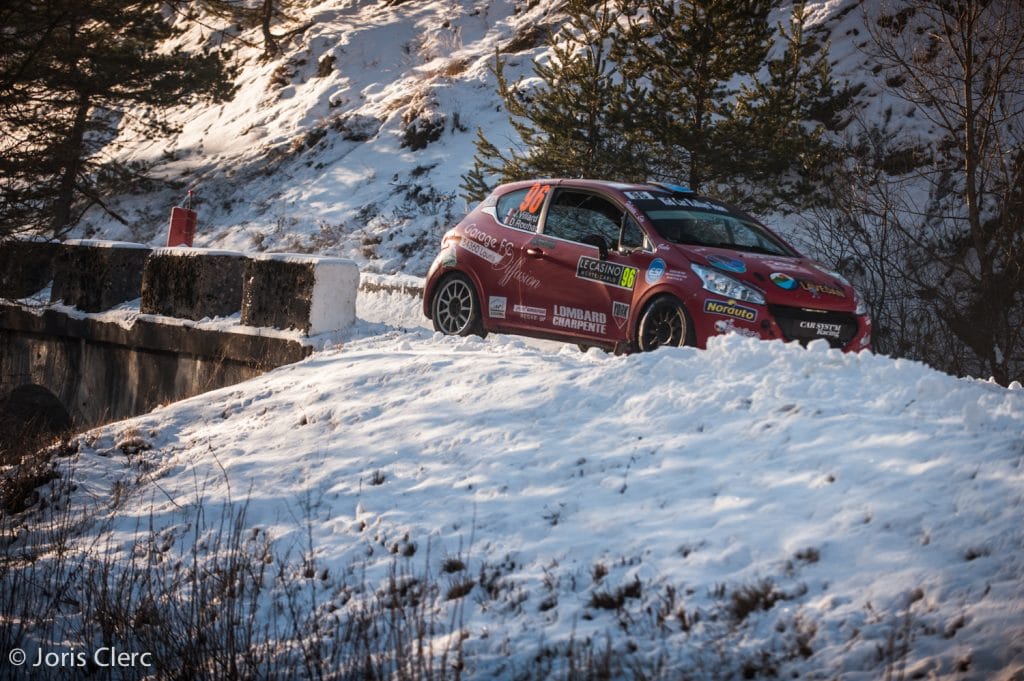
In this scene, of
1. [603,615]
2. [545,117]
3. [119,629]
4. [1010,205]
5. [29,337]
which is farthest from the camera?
[545,117]

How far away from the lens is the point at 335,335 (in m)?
9.98

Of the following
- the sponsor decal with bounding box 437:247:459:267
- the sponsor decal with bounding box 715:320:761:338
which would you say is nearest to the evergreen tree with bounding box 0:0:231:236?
the sponsor decal with bounding box 437:247:459:267

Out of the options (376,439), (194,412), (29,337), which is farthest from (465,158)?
(376,439)

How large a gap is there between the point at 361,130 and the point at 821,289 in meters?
20.3

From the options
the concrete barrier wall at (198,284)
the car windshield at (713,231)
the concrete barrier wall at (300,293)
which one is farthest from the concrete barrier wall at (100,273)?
the car windshield at (713,231)

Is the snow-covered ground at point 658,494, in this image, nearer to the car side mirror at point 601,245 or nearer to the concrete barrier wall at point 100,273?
the car side mirror at point 601,245

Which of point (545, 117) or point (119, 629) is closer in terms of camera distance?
point (119, 629)

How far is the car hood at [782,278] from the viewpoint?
7945 millimetres

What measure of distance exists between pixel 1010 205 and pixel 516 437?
818 centimetres

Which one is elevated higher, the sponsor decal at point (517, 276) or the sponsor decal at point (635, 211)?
the sponsor decal at point (635, 211)

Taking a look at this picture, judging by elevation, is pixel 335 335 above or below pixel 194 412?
above

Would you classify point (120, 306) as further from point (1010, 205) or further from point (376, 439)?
point (1010, 205)

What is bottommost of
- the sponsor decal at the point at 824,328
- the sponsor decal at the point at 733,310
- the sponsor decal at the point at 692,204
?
the sponsor decal at the point at 824,328

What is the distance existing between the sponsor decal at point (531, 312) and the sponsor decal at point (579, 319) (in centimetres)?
11
